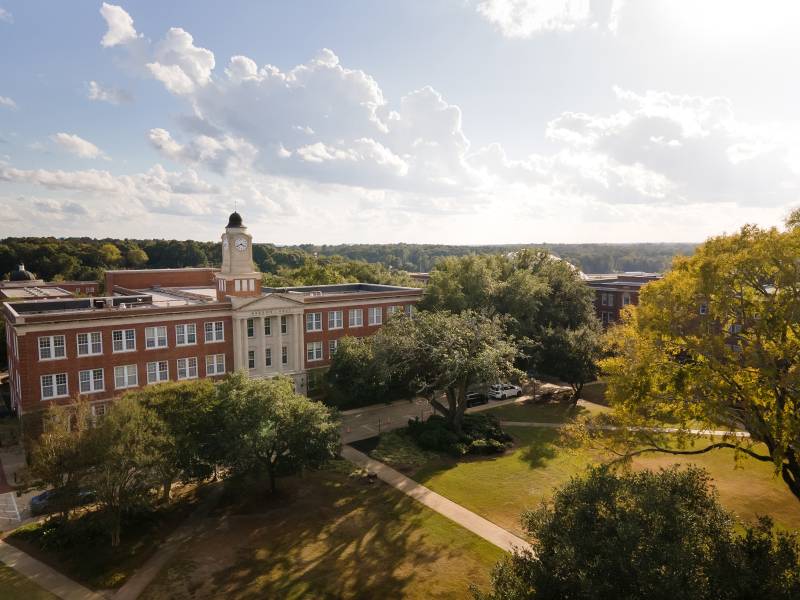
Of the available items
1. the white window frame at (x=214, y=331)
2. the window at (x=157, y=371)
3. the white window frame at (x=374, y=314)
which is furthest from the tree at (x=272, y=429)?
the white window frame at (x=374, y=314)

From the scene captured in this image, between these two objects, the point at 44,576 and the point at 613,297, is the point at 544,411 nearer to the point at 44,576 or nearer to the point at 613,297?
the point at 44,576

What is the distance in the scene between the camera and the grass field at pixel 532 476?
31094 millimetres

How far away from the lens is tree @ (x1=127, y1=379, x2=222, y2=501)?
30.2 m

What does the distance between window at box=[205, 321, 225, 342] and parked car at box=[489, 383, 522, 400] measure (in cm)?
2748

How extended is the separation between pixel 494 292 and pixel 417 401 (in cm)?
1453

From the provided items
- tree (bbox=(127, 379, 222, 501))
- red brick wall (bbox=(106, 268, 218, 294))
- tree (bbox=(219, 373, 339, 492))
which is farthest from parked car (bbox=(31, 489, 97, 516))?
red brick wall (bbox=(106, 268, 218, 294))

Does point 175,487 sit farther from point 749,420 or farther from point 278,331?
point 749,420

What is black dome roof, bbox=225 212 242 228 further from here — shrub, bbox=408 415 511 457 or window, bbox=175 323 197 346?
shrub, bbox=408 415 511 457

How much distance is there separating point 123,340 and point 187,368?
19.8ft

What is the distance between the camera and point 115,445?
88.0 feet

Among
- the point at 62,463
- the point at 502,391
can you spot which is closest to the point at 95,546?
the point at 62,463

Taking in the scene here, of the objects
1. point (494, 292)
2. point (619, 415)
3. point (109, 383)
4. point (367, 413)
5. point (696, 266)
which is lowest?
point (367, 413)

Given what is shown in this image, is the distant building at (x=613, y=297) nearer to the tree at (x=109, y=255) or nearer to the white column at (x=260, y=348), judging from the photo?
the white column at (x=260, y=348)

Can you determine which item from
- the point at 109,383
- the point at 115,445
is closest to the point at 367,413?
the point at 109,383
